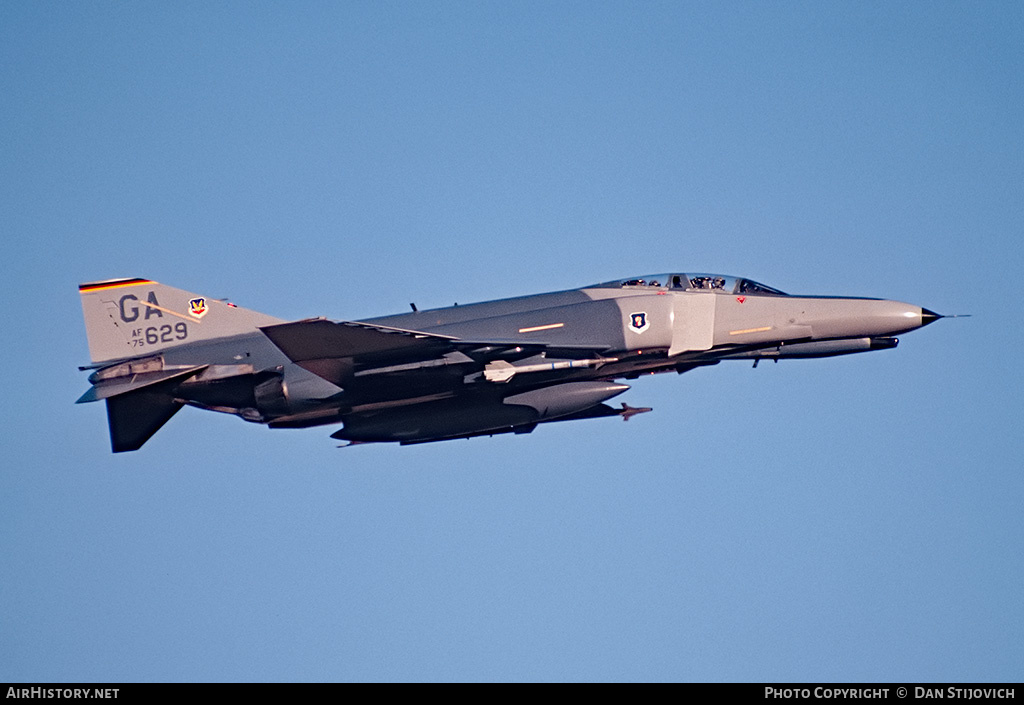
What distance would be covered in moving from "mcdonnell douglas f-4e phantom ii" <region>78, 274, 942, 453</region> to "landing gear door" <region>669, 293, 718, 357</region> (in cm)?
2

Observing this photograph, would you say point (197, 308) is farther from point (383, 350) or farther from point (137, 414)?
point (383, 350)

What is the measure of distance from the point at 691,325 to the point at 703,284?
951 millimetres

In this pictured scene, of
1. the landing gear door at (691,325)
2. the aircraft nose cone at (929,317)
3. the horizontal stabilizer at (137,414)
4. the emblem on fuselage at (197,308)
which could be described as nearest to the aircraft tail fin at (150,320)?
the emblem on fuselage at (197,308)

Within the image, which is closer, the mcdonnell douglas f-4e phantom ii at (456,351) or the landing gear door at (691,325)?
the mcdonnell douglas f-4e phantom ii at (456,351)

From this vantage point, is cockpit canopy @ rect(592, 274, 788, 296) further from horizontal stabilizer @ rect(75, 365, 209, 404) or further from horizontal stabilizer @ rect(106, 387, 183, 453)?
horizontal stabilizer @ rect(106, 387, 183, 453)

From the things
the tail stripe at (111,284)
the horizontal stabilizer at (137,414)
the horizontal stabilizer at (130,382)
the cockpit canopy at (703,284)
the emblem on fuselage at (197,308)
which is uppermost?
the tail stripe at (111,284)

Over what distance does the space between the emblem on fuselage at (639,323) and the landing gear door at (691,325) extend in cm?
50

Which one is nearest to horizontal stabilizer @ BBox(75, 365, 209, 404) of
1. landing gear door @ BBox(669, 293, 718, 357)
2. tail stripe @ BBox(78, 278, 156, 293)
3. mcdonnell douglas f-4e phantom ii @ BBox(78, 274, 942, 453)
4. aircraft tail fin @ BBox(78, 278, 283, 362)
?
mcdonnell douglas f-4e phantom ii @ BBox(78, 274, 942, 453)

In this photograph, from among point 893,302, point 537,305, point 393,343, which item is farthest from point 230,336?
point 893,302

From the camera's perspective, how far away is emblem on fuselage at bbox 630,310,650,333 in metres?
21.3

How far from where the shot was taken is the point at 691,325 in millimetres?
21469

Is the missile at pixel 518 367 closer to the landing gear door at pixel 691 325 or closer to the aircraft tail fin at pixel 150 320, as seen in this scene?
the landing gear door at pixel 691 325

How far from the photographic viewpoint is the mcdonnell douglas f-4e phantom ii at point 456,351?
2109 centimetres

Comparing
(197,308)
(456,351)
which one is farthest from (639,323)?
(197,308)
